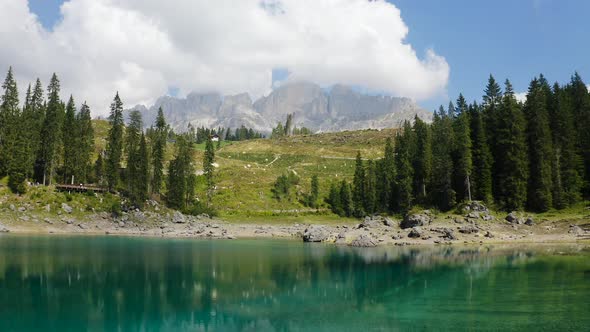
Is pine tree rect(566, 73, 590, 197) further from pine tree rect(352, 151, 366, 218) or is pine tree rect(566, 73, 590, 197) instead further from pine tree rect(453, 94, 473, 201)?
pine tree rect(352, 151, 366, 218)

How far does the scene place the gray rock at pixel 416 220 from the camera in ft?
260

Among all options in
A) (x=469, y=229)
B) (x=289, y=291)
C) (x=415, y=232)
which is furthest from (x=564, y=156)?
(x=289, y=291)

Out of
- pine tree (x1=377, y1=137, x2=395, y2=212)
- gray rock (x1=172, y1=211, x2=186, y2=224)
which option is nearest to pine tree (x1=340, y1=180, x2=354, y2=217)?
pine tree (x1=377, y1=137, x2=395, y2=212)

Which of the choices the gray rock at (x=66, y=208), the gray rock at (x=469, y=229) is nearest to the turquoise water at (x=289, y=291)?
the gray rock at (x=469, y=229)

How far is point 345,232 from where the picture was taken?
83.4 meters

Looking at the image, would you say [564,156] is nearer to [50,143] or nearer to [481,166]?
[481,166]

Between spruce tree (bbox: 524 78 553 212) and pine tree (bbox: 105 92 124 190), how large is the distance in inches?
3469

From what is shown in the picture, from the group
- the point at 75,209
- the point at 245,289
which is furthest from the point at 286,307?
the point at 75,209

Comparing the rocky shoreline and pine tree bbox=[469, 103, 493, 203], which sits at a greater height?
pine tree bbox=[469, 103, 493, 203]

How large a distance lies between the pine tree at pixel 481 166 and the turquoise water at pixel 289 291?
26316 mm

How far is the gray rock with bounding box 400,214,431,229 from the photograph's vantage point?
260 ft

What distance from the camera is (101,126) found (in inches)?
6727

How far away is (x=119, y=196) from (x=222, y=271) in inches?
2553

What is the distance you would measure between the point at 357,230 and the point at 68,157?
6756 centimetres
